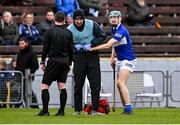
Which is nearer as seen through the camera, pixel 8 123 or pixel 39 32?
pixel 8 123

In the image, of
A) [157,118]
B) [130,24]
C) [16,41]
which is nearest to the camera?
[157,118]

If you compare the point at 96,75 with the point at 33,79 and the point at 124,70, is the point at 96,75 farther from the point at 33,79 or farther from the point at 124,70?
the point at 33,79

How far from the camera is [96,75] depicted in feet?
52.7

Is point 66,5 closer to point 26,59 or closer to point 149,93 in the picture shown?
point 26,59

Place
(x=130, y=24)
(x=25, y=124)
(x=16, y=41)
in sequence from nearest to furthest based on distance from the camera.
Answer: (x=25, y=124)
(x=16, y=41)
(x=130, y=24)

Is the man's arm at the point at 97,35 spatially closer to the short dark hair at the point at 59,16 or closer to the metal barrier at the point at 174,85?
the short dark hair at the point at 59,16

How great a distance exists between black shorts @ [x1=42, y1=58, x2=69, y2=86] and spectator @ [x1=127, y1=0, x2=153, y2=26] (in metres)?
8.56

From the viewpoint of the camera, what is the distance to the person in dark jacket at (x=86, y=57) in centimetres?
→ 1603

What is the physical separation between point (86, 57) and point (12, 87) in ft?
16.9

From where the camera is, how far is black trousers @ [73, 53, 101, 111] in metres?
16.1

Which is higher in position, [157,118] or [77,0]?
[77,0]

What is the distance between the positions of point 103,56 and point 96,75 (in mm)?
7578

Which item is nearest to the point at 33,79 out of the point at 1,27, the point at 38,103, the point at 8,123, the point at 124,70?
the point at 38,103

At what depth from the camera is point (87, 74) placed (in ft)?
53.1
